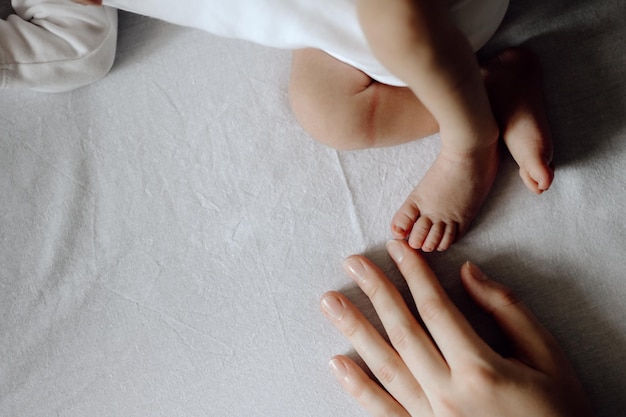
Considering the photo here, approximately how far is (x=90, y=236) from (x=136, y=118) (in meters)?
0.17

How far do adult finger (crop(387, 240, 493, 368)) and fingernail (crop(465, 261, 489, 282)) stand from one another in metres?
0.04

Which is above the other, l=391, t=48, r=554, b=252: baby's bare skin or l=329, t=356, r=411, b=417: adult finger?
l=391, t=48, r=554, b=252: baby's bare skin

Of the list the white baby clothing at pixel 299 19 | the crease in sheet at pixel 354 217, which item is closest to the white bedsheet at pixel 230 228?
the crease in sheet at pixel 354 217

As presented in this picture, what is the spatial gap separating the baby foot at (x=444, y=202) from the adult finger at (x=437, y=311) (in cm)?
2

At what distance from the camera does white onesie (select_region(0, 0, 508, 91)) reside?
610 millimetres

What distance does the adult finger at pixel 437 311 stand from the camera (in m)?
0.71

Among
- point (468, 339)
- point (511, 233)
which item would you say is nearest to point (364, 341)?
point (468, 339)

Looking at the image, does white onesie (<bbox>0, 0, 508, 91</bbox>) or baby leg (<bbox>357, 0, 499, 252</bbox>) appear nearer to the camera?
baby leg (<bbox>357, 0, 499, 252</bbox>)

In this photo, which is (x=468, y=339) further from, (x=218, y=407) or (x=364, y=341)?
(x=218, y=407)

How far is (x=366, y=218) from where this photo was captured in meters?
0.79

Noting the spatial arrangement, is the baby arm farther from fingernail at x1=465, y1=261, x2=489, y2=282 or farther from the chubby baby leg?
fingernail at x1=465, y1=261, x2=489, y2=282

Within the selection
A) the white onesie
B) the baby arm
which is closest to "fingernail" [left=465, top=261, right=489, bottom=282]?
the white onesie

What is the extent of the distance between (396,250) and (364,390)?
0.58 feet

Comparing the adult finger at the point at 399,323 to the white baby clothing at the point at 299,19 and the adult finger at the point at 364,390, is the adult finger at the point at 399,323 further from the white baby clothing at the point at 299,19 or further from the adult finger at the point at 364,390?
the white baby clothing at the point at 299,19
